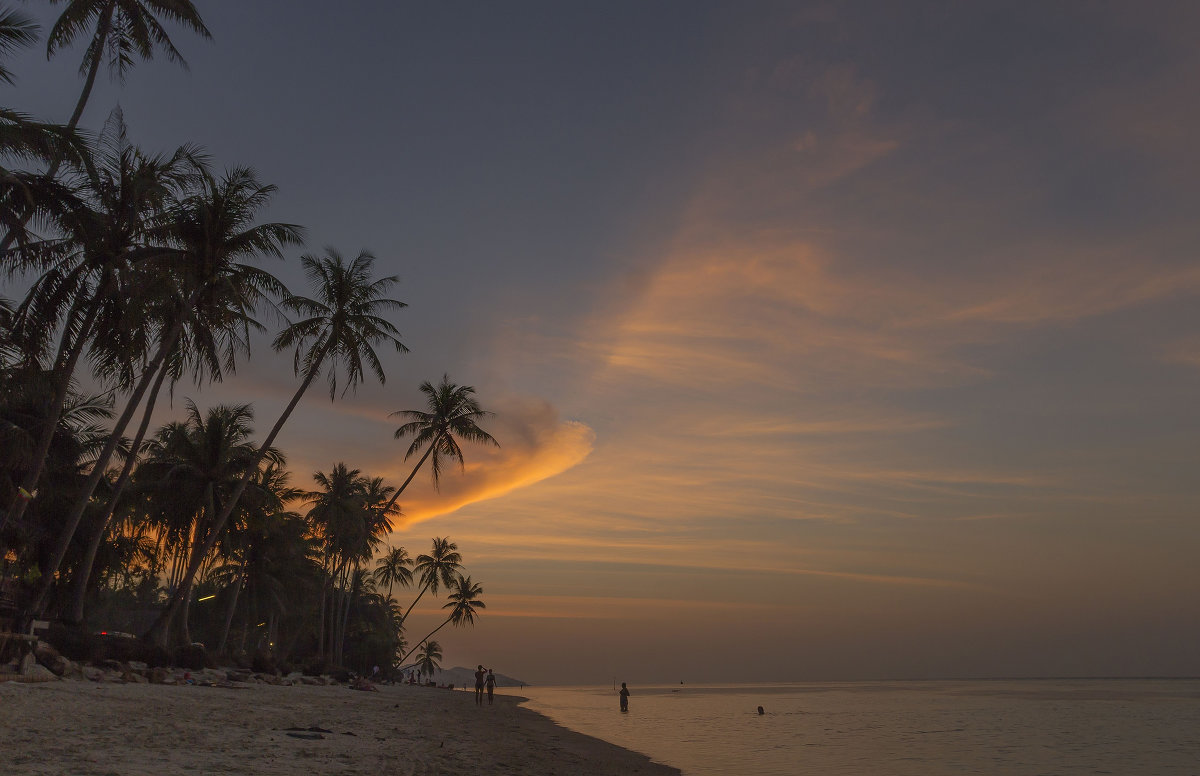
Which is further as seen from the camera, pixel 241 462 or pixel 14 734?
pixel 241 462

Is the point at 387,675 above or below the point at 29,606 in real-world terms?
below

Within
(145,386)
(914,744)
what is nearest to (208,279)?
(145,386)

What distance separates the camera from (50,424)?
67.2 ft

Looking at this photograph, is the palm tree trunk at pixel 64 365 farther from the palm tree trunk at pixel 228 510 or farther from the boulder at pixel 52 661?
the palm tree trunk at pixel 228 510

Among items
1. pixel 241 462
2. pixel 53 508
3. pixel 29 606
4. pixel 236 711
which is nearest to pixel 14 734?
pixel 236 711

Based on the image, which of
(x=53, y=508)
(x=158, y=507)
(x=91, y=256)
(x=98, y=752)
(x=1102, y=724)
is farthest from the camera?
(x=1102, y=724)

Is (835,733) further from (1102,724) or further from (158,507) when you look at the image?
(158,507)

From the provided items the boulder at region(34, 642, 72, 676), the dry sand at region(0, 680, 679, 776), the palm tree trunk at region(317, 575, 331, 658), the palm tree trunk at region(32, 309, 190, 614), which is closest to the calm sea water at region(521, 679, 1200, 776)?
the dry sand at region(0, 680, 679, 776)

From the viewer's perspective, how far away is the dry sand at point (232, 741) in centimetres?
962

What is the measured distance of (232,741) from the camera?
40.9 feet

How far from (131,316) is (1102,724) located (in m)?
50.3

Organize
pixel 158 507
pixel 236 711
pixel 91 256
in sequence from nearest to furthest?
pixel 236 711, pixel 91 256, pixel 158 507

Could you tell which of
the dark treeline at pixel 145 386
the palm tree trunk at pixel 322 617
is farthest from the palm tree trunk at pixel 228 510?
the palm tree trunk at pixel 322 617

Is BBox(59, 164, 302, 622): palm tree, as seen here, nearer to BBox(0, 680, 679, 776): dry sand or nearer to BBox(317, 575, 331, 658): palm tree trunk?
BBox(0, 680, 679, 776): dry sand
